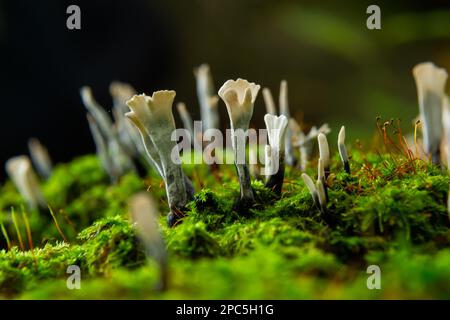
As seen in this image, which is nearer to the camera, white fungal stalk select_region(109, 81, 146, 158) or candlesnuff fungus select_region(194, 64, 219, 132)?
candlesnuff fungus select_region(194, 64, 219, 132)

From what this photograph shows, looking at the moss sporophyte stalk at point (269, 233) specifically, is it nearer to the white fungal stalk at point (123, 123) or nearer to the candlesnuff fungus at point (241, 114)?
the candlesnuff fungus at point (241, 114)

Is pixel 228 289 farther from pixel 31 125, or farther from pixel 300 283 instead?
pixel 31 125

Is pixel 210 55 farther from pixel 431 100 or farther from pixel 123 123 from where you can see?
pixel 431 100

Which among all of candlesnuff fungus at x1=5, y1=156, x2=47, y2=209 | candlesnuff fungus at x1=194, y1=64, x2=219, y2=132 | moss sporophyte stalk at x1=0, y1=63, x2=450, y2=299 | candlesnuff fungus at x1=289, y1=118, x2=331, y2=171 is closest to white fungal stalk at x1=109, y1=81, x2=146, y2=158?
candlesnuff fungus at x1=194, y1=64, x2=219, y2=132

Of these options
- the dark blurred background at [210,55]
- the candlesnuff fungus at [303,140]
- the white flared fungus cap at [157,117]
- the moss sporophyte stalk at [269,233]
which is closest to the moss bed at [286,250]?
the moss sporophyte stalk at [269,233]

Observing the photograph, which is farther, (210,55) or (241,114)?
(210,55)

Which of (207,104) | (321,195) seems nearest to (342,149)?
(321,195)

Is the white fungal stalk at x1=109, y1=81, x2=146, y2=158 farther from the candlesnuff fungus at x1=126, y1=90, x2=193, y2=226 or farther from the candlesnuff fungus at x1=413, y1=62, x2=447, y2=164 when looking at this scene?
the candlesnuff fungus at x1=413, y1=62, x2=447, y2=164
